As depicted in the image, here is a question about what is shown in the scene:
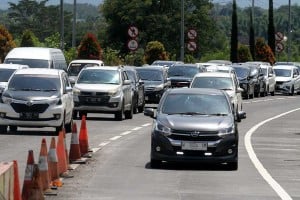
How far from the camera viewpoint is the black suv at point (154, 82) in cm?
5125

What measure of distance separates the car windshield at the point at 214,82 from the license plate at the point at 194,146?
20290 millimetres

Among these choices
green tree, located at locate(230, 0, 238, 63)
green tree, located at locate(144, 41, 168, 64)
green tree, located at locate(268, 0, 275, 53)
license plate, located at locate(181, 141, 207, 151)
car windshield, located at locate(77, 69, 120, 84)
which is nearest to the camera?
license plate, located at locate(181, 141, 207, 151)

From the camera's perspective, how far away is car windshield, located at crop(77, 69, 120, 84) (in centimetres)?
4047

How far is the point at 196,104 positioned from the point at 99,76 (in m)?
18.2

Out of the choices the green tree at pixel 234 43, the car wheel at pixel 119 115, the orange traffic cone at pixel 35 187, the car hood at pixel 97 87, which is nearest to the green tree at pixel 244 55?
the green tree at pixel 234 43

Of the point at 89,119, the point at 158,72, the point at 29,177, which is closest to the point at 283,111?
the point at 158,72

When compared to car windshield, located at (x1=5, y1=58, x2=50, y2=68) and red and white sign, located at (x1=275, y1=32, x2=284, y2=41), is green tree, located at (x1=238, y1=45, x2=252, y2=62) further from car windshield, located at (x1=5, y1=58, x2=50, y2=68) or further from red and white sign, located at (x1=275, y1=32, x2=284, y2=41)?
car windshield, located at (x1=5, y1=58, x2=50, y2=68)

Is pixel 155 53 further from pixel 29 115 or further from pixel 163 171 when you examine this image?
pixel 163 171

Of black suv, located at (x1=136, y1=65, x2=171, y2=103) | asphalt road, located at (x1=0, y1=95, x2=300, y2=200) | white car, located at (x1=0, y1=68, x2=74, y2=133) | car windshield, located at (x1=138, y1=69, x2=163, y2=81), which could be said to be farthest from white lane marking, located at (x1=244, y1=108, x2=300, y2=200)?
car windshield, located at (x1=138, y1=69, x2=163, y2=81)

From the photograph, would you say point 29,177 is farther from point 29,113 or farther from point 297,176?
Result: point 29,113

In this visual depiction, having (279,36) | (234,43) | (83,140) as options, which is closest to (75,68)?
(83,140)

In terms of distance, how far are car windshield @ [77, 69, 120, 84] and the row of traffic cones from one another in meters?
17.8

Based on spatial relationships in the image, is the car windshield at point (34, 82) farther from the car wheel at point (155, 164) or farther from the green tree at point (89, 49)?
the green tree at point (89, 49)

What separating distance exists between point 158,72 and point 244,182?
3376cm
